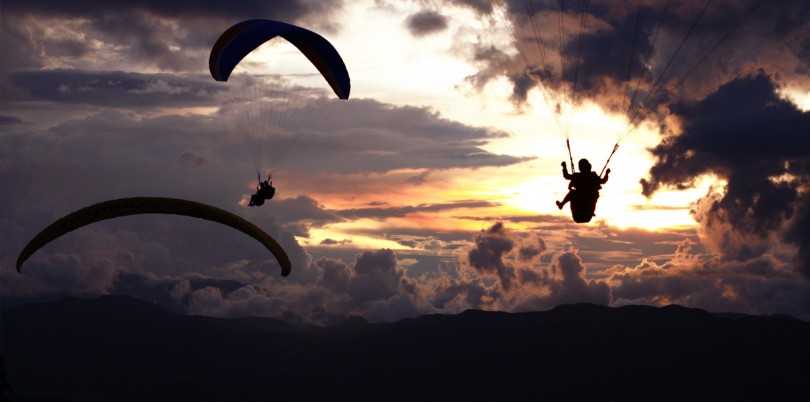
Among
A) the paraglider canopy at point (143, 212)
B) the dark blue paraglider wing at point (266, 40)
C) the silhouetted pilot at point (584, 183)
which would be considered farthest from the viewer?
the dark blue paraglider wing at point (266, 40)

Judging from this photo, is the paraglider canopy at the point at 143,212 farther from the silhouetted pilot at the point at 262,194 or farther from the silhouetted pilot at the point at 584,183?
the silhouetted pilot at the point at 584,183

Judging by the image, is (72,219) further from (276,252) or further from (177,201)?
(276,252)

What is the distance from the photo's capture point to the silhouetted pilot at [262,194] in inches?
1961

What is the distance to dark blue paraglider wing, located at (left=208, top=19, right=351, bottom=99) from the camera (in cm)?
4644

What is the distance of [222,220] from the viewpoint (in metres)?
48.1

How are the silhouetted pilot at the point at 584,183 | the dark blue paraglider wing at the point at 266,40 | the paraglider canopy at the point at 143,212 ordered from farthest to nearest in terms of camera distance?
the dark blue paraglider wing at the point at 266,40
the paraglider canopy at the point at 143,212
the silhouetted pilot at the point at 584,183

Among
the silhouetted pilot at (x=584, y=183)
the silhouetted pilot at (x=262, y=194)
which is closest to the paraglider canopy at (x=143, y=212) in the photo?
the silhouetted pilot at (x=262, y=194)

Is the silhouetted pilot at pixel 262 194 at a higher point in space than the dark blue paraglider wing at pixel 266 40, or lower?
lower

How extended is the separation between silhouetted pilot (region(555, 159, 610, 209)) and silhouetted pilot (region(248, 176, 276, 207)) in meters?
21.6

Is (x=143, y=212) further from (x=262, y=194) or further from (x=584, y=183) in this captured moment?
(x=584, y=183)

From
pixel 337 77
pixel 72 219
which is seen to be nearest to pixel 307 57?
pixel 337 77

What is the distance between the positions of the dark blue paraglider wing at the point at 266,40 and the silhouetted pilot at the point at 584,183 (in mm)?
20343

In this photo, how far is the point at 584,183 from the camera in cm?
3312

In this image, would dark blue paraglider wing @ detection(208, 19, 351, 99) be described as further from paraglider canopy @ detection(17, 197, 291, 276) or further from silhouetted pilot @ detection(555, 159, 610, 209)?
silhouetted pilot @ detection(555, 159, 610, 209)
